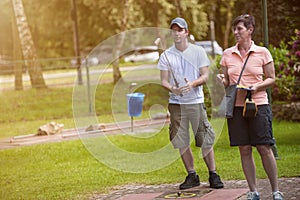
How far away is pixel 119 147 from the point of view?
14.6 metres

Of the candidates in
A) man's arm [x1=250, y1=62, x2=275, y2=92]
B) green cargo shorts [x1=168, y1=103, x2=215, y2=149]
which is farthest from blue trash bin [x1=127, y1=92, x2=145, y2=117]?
man's arm [x1=250, y1=62, x2=275, y2=92]

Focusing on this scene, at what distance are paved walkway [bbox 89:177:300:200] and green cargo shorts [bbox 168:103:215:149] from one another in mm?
561

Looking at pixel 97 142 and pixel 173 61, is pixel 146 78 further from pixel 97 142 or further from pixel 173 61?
pixel 173 61

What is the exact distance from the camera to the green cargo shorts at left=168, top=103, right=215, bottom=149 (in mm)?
9445

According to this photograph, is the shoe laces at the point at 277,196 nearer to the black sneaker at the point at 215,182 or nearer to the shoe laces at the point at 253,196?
the shoe laces at the point at 253,196

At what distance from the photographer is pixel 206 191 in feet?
30.5

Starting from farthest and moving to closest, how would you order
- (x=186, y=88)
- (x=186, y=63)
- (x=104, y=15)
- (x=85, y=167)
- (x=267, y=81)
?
(x=104, y=15)
(x=85, y=167)
(x=186, y=63)
(x=186, y=88)
(x=267, y=81)

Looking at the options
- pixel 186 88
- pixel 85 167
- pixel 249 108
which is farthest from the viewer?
pixel 85 167

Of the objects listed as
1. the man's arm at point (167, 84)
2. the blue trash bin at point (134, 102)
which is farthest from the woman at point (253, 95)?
the blue trash bin at point (134, 102)

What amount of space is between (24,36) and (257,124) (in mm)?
21070

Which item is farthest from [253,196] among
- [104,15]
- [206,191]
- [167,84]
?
[104,15]

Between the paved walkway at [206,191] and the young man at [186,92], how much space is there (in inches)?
8.0

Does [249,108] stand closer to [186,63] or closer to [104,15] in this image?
[186,63]

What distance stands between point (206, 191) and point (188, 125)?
→ 2.69 ft
